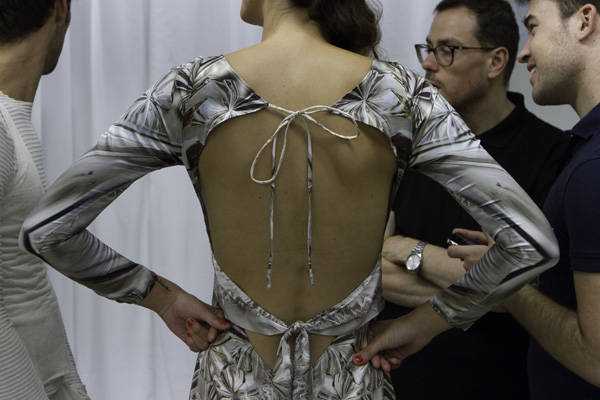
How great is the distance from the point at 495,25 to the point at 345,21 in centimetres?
112

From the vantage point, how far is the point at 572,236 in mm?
1108

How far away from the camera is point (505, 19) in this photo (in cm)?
203

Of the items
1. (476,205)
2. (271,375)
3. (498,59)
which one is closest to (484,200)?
(476,205)

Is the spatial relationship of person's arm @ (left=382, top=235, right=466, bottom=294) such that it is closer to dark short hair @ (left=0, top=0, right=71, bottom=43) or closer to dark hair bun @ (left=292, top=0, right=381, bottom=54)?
dark hair bun @ (left=292, top=0, right=381, bottom=54)

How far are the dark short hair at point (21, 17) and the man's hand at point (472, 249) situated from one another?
0.99m

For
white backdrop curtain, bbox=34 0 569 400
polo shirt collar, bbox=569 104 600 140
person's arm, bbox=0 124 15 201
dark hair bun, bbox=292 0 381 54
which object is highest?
dark hair bun, bbox=292 0 381 54

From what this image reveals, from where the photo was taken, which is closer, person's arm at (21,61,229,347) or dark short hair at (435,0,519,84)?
person's arm at (21,61,229,347)

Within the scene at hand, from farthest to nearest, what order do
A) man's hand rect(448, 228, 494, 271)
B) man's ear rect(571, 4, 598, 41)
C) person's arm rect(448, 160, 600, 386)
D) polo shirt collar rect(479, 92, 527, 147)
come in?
polo shirt collar rect(479, 92, 527, 147)
man's ear rect(571, 4, 598, 41)
man's hand rect(448, 228, 494, 271)
person's arm rect(448, 160, 600, 386)

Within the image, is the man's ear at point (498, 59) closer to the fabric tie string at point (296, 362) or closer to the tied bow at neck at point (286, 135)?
the tied bow at neck at point (286, 135)

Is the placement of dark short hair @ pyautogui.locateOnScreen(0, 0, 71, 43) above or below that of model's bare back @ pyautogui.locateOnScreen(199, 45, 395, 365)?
above

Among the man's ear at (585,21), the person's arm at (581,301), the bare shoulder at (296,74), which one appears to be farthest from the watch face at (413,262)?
the bare shoulder at (296,74)

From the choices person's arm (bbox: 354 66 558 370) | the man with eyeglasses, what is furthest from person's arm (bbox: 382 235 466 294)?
person's arm (bbox: 354 66 558 370)

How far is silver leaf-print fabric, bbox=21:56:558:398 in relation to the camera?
3.18 ft

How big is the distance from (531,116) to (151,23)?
154cm
